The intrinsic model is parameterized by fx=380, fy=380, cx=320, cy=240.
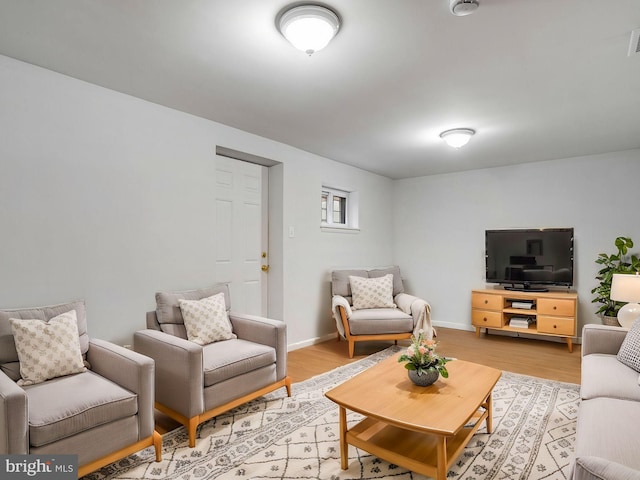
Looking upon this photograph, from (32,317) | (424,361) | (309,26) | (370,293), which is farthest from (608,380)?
(32,317)

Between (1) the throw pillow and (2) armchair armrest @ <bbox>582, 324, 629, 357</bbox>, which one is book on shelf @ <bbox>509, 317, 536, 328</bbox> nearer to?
(2) armchair armrest @ <bbox>582, 324, 629, 357</bbox>

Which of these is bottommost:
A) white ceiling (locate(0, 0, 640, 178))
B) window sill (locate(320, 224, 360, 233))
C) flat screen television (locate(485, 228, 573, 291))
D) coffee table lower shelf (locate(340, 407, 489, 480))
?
coffee table lower shelf (locate(340, 407, 489, 480))

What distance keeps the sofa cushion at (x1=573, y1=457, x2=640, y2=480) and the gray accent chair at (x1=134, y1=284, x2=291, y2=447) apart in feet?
6.43

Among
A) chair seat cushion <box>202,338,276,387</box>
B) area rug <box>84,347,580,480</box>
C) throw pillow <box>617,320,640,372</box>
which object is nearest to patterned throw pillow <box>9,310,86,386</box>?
area rug <box>84,347,580,480</box>

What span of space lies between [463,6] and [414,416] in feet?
6.42

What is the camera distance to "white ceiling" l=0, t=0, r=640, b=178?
1891 mm

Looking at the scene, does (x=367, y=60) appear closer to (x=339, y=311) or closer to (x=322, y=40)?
(x=322, y=40)

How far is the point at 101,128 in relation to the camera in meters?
2.79

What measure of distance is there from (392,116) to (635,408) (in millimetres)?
2594

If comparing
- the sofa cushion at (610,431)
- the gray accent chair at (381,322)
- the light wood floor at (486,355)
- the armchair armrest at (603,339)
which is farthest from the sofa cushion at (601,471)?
the gray accent chair at (381,322)

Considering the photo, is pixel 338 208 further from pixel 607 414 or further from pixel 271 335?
pixel 607 414

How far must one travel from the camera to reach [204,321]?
9.43 feet

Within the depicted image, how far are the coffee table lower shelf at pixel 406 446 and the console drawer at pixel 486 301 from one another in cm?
302

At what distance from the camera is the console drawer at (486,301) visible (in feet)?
16.1
